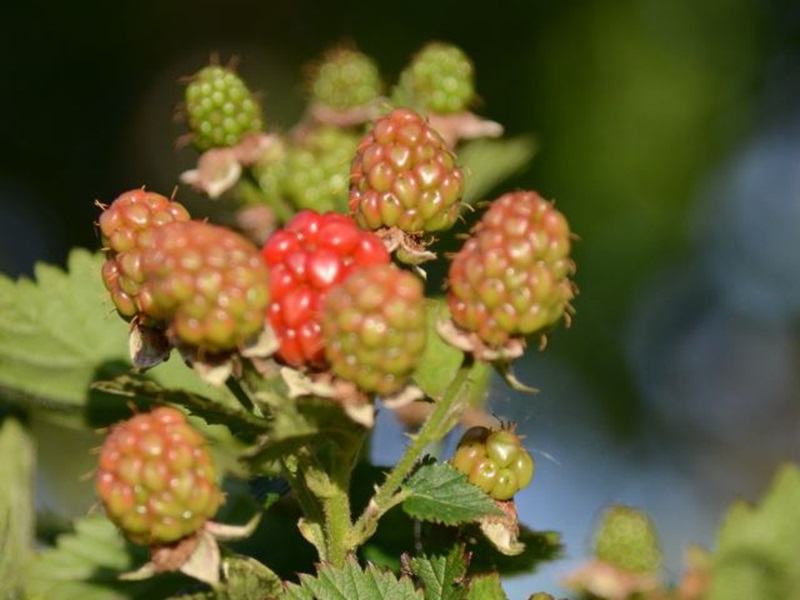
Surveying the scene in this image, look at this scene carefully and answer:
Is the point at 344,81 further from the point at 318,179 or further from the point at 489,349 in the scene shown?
the point at 489,349

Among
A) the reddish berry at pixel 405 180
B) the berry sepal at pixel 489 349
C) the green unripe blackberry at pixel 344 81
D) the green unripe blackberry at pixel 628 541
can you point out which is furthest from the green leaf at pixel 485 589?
the green unripe blackberry at pixel 344 81

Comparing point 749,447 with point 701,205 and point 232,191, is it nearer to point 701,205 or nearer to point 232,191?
point 701,205

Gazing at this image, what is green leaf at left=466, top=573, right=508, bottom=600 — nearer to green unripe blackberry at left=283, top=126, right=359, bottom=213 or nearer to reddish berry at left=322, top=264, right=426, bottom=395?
reddish berry at left=322, top=264, right=426, bottom=395

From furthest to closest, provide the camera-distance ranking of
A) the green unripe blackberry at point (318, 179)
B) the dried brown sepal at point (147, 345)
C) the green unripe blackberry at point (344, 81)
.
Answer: the green unripe blackberry at point (344, 81) → the green unripe blackberry at point (318, 179) → the dried brown sepal at point (147, 345)

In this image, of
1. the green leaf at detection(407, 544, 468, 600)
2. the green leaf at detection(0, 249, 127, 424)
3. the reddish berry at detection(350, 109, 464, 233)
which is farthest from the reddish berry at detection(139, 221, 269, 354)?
the green leaf at detection(0, 249, 127, 424)

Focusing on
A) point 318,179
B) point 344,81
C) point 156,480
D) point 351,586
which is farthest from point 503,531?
point 344,81

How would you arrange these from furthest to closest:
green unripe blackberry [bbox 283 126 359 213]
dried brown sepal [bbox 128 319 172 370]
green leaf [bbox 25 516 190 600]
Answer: green unripe blackberry [bbox 283 126 359 213] → green leaf [bbox 25 516 190 600] → dried brown sepal [bbox 128 319 172 370]

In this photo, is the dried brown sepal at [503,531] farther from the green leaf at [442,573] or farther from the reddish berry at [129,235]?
the reddish berry at [129,235]

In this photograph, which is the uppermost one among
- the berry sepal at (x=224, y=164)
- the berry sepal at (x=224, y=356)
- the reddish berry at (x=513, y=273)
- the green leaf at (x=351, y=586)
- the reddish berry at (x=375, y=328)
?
the berry sepal at (x=224, y=164)
